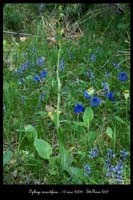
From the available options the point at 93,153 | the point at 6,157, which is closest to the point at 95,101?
the point at 93,153

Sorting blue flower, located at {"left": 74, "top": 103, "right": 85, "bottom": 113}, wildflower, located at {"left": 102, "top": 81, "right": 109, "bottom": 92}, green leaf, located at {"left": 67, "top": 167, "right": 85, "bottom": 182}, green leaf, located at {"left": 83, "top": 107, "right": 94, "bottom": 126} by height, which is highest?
wildflower, located at {"left": 102, "top": 81, "right": 109, "bottom": 92}

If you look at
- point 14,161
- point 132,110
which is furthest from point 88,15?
point 14,161

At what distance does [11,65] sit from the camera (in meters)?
3.68

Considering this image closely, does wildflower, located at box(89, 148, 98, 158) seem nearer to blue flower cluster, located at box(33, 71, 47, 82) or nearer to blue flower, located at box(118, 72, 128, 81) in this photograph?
blue flower, located at box(118, 72, 128, 81)

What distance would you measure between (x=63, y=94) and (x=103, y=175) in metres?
0.90

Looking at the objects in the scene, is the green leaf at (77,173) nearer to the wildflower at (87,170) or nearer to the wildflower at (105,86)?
the wildflower at (87,170)

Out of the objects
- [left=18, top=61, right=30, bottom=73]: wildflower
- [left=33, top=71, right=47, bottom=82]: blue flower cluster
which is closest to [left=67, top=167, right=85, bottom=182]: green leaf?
[left=33, top=71, right=47, bottom=82]: blue flower cluster

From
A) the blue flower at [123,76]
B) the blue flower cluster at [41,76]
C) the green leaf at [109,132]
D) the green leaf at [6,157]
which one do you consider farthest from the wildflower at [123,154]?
the blue flower cluster at [41,76]

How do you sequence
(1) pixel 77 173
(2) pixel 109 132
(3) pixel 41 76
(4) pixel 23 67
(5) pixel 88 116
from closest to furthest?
(1) pixel 77 173, (2) pixel 109 132, (5) pixel 88 116, (3) pixel 41 76, (4) pixel 23 67

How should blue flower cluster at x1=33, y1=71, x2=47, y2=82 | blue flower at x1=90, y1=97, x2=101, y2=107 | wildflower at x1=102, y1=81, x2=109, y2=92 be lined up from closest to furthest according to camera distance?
1. blue flower at x1=90, y1=97, x2=101, y2=107
2. wildflower at x1=102, y1=81, x2=109, y2=92
3. blue flower cluster at x1=33, y1=71, x2=47, y2=82

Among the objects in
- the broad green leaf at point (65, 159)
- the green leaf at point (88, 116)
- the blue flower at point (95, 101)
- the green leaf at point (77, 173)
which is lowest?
the green leaf at point (77, 173)

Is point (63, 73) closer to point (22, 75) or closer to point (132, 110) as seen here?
point (22, 75)

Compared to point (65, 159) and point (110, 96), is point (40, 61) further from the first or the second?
point (65, 159)

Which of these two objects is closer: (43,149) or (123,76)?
(43,149)
